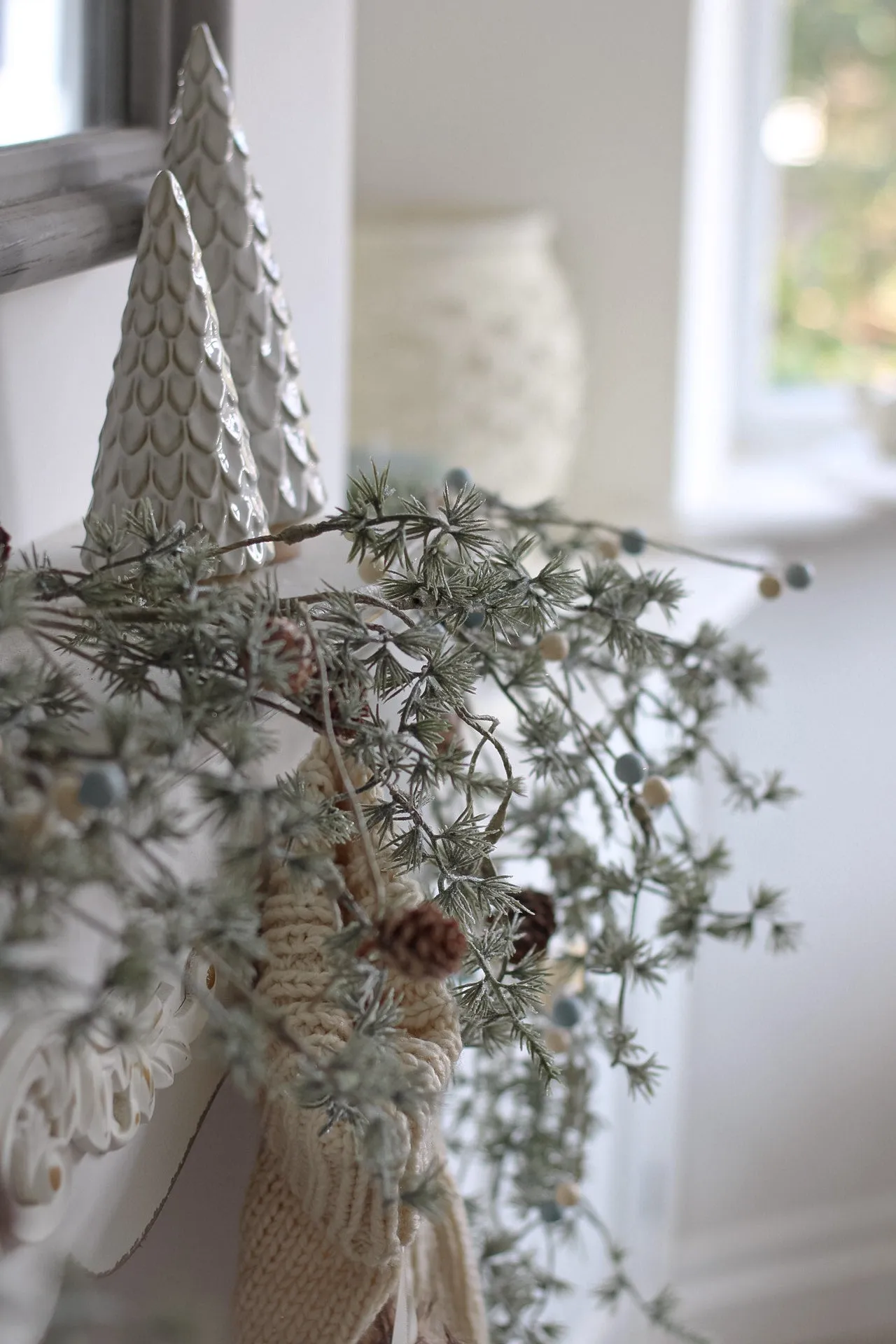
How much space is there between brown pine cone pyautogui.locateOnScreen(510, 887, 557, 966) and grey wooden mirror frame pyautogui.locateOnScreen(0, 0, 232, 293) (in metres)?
0.31

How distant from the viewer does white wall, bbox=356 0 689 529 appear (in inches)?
60.9

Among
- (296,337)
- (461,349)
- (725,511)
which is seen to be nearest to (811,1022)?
(725,511)

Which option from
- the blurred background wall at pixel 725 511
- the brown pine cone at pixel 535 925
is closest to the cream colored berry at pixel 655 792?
the brown pine cone at pixel 535 925

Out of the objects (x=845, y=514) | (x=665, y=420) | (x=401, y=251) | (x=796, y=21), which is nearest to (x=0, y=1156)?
(x=401, y=251)

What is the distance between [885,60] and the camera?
1.93m

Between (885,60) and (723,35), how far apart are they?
371 mm

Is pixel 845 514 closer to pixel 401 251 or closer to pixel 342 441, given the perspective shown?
pixel 401 251

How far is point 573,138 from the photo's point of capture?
62.3 inches

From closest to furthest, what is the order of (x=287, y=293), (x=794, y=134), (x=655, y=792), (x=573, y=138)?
(x=655, y=792) < (x=287, y=293) < (x=573, y=138) < (x=794, y=134)

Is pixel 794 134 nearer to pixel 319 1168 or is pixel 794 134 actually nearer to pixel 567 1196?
pixel 567 1196

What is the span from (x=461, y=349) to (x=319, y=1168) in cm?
110

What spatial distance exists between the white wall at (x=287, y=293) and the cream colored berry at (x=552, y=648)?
24 cm

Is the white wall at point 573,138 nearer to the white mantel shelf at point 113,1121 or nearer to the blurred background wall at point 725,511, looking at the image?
the blurred background wall at point 725,511

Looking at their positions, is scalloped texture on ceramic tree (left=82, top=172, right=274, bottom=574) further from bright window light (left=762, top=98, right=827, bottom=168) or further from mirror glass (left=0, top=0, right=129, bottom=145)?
bright window light (left=762, top=98, right=827, bottom=168)
